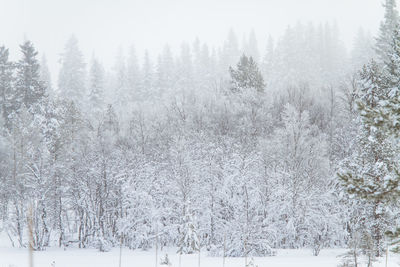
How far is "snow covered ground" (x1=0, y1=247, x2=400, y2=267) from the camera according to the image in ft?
64.4

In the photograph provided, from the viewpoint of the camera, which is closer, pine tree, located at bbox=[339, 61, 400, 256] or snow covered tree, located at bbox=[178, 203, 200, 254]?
pine tree, located at bbox=[339, 61, 400, 256]

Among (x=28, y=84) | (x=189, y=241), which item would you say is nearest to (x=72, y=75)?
(x=28, y=84)

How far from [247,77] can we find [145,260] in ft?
91.0

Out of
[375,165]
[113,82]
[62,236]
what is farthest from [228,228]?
[113,82]

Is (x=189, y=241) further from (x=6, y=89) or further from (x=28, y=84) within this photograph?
(x=6, y=89)

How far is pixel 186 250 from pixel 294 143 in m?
12.3

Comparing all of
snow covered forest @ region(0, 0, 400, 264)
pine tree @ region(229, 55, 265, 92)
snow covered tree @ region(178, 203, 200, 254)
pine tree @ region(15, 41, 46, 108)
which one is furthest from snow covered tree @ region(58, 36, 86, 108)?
snow covered tree @ region(178, 203, 200, 254)

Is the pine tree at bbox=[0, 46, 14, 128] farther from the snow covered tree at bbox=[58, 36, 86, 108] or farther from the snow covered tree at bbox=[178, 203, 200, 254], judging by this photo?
the snow covered tree at bbox=[178, 203, 200, 254]

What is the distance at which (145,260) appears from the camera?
22719 mm

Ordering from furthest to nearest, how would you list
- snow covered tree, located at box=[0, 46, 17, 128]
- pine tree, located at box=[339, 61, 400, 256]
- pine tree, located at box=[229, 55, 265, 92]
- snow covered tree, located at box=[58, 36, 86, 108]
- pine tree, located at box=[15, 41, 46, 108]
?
snow covered tree, located at box=[58, 36, 86, 108] < pine tree, located at box=[229, 55, 265, 92] < snow covered tree, located at box=[0, 46, 17, 128] < pine tree, located at box=[15, 41, 46, 108] < pine tree, located at box=[339, 61, 400, 256]

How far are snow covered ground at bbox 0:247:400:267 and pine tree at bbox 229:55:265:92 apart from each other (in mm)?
23371

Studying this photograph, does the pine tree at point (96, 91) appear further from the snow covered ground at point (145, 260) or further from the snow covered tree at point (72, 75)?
the snow covered ground at point (145, 260)

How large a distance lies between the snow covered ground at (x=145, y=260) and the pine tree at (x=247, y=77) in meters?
23.4

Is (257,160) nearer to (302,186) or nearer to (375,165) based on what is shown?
(302,186)
